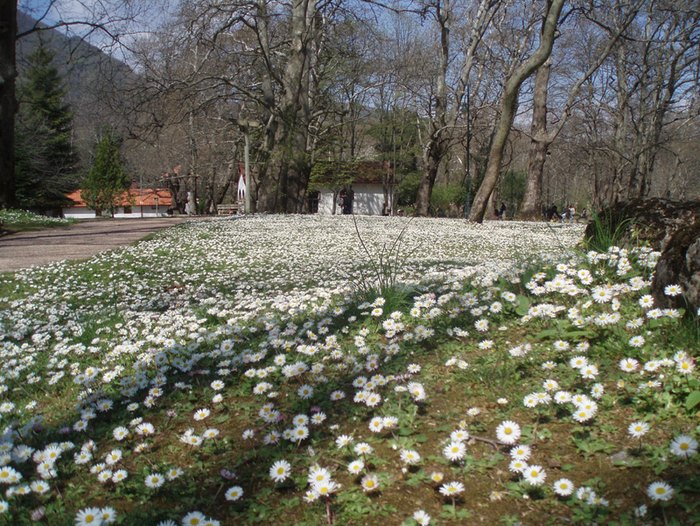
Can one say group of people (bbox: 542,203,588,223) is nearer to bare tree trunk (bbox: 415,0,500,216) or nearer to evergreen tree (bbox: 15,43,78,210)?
bare tree trunk (bbox: 415,0,500,216)

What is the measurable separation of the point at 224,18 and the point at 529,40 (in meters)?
17.6

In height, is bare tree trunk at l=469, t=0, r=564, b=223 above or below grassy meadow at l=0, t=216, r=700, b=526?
above

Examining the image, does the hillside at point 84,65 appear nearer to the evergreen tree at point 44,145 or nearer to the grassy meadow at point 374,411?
the grassy meadow at point 374,411

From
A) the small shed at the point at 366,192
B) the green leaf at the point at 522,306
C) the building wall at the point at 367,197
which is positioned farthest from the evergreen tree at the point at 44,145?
the green leaf at the point at 522,306

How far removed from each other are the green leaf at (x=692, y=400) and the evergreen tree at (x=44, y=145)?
1491 inches

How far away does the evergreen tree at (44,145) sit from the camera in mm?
34094

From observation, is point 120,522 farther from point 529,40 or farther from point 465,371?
point 529,40

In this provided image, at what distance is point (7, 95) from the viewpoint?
11539mm

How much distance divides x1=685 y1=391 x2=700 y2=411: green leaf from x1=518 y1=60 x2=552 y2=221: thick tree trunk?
20.4 m

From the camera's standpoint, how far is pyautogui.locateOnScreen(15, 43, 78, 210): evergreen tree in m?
34.1

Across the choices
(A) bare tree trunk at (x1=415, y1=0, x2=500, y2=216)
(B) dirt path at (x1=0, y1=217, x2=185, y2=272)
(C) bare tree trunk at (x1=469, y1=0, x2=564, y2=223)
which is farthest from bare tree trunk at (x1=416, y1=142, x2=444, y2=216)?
(B) dirt path at (x1=0, y1=217, x2=185, y2=272)

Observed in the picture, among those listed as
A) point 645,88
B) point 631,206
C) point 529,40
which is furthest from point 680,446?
point 645,88

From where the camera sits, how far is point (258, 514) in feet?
6.08

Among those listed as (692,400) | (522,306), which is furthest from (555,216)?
(692,400)
